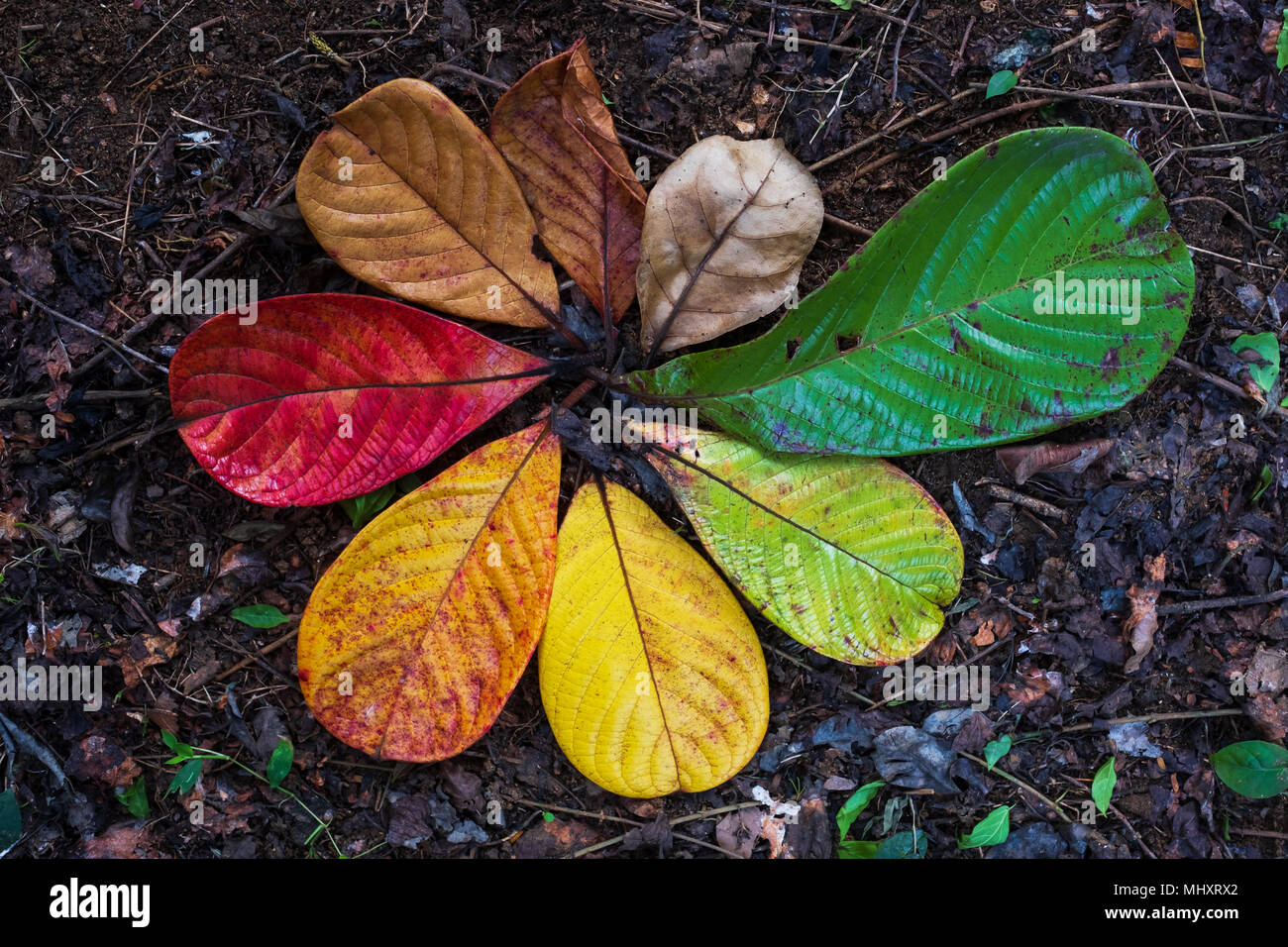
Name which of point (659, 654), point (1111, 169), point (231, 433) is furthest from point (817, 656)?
point (231, 433)

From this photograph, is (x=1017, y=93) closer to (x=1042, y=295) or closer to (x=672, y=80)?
(x=1042, y=295)

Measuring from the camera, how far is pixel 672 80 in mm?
1893

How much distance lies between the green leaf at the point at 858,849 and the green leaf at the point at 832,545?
1.46 ft

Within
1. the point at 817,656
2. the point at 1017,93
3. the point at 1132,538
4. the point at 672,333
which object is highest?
the point at 1017,93

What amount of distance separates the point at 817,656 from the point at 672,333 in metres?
0.81

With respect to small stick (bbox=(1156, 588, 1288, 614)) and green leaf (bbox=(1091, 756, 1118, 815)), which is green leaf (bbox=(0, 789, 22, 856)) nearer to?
green leaf (bbox=(1091, 756, 1118, 815))

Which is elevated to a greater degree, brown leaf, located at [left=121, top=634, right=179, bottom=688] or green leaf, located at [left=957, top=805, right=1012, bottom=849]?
brown leaf, located at [left=121, top=634, right=179, bottom=688]

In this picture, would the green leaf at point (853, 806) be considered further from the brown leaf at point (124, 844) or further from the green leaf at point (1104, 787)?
the brown leaf at point (124, 844)

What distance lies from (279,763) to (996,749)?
1.61 m

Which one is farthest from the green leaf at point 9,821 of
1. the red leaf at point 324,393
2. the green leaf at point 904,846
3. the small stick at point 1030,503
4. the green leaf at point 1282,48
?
the green leaf at point 1282,48

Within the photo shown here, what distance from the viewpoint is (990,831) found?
188cm

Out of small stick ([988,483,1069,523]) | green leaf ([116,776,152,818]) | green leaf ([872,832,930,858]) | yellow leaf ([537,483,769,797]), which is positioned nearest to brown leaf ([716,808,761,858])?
yellow leaf ([537,483,769,797])

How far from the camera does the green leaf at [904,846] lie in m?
1.88

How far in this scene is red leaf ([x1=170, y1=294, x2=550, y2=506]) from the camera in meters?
1.68
